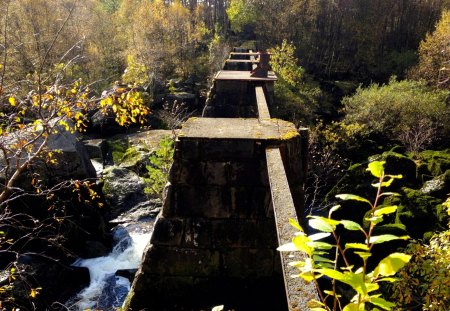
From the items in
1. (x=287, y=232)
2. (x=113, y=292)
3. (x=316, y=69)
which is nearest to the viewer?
(x=287, y=232)

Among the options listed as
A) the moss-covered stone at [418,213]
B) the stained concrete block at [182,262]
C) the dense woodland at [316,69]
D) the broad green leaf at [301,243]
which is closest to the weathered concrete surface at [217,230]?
the stained concrete block at [182,262]

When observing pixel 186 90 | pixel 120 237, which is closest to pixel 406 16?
pixel 186 90

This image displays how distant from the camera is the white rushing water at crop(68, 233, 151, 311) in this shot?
10500 mm

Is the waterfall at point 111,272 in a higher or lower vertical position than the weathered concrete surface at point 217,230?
lower

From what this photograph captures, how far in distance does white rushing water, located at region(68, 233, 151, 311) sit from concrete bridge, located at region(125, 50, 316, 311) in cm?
642

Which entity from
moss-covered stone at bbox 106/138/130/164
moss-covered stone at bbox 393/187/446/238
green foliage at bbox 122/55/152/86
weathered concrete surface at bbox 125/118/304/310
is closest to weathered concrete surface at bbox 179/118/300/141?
weathered concrete surface at bbox 125/118/304/310

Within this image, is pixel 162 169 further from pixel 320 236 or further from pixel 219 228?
pixel 320 236

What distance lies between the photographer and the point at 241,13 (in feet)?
118

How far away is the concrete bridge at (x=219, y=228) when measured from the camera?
3.57 meters

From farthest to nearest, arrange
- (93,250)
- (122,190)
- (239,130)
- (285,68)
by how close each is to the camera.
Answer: (285,68)
(122,190)
(93,250)
(239,130)

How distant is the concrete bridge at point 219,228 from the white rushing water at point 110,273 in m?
6.42

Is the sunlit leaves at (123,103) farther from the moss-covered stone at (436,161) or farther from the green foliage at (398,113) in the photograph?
the green foliage at (398,113)

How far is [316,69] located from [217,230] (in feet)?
107

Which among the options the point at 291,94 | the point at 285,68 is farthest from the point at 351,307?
the point at 285,68
